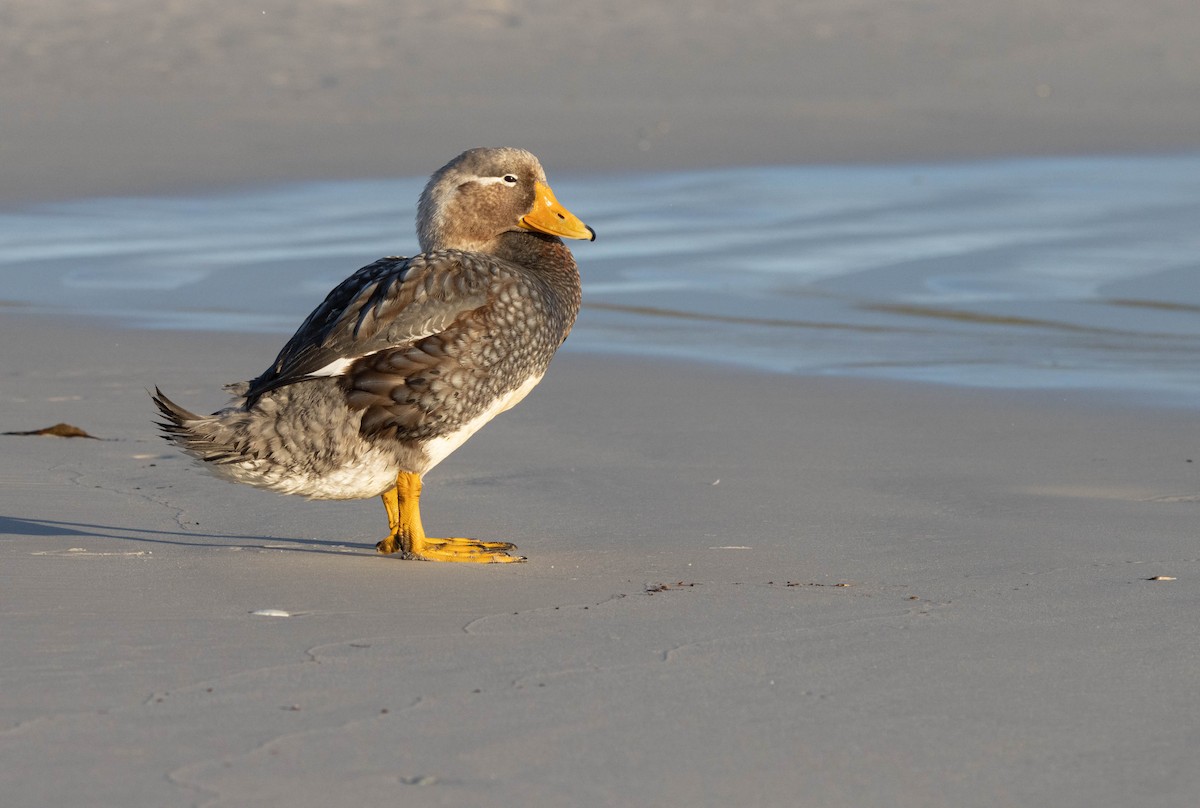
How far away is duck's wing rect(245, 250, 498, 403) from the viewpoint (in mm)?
5574

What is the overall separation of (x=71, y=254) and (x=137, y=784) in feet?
36.0

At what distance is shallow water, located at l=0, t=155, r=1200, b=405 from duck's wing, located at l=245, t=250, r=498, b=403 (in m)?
4.25

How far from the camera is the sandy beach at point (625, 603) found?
3.64 meters

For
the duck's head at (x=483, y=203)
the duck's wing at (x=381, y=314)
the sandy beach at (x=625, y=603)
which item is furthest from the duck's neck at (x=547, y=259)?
the sandy beach at (x=625, y=603)

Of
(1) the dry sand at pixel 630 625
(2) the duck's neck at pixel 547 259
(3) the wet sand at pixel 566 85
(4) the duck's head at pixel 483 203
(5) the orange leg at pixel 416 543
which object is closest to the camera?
(1) the dry sand at pixel 630 625

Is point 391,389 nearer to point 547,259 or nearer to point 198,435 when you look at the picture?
point 198,435

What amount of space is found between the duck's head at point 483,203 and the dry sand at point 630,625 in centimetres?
97

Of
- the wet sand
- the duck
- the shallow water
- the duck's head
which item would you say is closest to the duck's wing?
the duck

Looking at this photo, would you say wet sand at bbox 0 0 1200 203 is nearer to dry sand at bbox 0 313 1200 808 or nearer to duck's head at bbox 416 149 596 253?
dry sand at bbox 0 313 1200 808

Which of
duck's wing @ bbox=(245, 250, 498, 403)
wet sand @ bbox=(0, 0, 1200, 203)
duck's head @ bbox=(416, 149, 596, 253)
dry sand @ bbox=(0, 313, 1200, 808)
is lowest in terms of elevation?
dry sand @ bbox=(0, 313, 1200, 808)

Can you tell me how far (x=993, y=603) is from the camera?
5.03 metres

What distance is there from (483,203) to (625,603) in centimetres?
194

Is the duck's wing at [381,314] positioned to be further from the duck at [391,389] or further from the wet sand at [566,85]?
the wet sand at [566,85]

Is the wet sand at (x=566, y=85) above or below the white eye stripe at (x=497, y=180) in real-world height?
above
